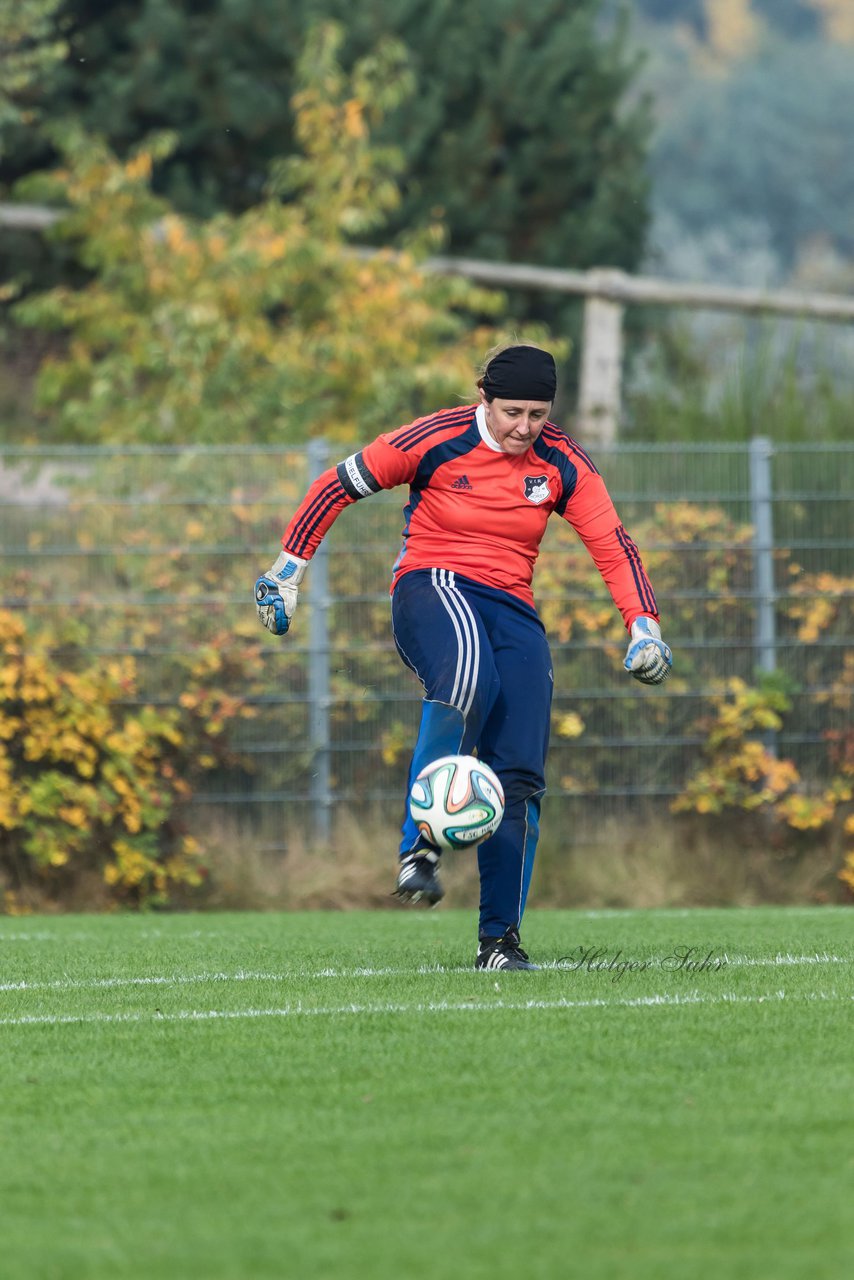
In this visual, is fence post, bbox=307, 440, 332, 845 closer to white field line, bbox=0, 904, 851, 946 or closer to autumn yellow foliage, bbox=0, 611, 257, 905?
autumn yellow foliage, bbox=0, 611, 257, 905

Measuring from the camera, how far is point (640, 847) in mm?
11828

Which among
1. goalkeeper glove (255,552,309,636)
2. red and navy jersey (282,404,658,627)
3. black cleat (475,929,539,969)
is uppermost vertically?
red and navy jersey (282,404,658,627)

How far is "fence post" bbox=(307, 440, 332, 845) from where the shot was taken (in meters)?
11.8

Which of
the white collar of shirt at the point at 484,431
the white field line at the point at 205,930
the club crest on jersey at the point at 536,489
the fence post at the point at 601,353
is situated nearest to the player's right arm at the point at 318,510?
the white collar of shirt at the point at 484,431

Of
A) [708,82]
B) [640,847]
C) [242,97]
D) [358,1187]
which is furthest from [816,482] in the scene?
[708,82]

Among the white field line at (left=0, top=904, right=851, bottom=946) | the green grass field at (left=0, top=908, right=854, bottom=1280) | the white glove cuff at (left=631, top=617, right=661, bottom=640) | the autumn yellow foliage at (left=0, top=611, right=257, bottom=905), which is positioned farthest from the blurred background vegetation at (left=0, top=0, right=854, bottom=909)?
the white glove cuff at (left=631, top=617, right=661, bottom=640)

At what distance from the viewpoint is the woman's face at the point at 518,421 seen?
6430mm

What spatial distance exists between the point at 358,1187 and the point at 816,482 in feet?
30.5

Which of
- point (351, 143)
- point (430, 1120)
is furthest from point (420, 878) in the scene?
point (351, 143)

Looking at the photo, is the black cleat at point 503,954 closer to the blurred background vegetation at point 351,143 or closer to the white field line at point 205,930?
the white field line at point 205,930

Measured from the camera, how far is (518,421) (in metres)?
6.44

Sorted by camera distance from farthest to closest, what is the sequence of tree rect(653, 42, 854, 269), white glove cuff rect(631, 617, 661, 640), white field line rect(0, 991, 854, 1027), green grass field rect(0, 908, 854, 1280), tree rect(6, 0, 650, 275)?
tree rect(653, 42, 854, 269)
tree rect(6, 0, 650, 275)
white glove cuff rect(631, 617, 661, 640)
white field line rect(0, 991, 854, 1027)
green grass field rect(0, 908, 854, 1280)

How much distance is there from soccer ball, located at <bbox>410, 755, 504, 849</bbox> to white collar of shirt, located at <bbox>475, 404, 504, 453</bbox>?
1056mm

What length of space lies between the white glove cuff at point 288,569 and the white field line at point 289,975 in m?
1.21
